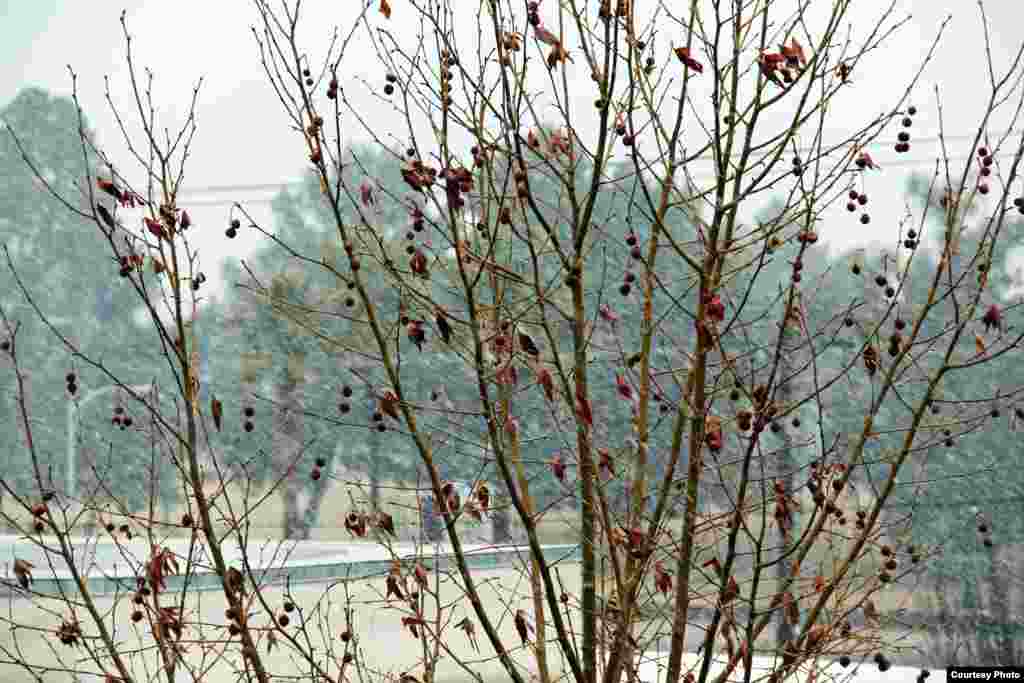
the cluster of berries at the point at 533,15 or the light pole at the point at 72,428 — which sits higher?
the light pole at the point at 72,428

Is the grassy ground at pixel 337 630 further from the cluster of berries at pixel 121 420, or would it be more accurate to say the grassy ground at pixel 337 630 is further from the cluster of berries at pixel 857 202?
the cluster of berries at pixel 857 202

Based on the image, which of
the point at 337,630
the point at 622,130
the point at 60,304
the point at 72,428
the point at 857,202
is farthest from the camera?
the point at 60,304

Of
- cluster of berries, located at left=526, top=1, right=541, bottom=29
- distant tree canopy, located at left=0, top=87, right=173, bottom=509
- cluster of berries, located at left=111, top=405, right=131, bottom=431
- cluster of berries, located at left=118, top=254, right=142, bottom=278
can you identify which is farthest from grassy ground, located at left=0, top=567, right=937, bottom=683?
cluster of berries, located at left=526, top=1, right=541, bottom=29

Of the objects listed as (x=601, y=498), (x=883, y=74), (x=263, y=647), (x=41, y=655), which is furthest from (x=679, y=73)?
(x=263, y=647)

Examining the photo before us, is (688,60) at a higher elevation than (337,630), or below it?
below

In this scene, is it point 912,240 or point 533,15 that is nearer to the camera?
point 533,15

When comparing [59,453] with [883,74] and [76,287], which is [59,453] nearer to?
[76,287]

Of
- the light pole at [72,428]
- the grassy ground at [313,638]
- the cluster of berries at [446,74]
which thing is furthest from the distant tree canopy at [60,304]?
the cluster of berries at [446,74]

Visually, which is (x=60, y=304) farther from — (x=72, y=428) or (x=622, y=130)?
(x=622, y=130)

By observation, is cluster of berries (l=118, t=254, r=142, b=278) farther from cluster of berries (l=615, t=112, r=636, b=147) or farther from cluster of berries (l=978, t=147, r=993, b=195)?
cluster of berries (l=978, t=147, r=993, b=195)

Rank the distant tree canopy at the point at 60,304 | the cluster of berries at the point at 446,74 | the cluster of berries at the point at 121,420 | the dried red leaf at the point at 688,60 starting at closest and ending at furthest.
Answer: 1. the dried red leaf at the point at 688,60
2. the cluster of berries at the point at 446,74
3. the cluster of berries at the point at 121,420
4. the distant tree canopy at the point at 60,304

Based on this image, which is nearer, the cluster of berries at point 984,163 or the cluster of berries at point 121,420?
the cluster of berries at point 984,163

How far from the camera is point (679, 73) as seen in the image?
3.84 feet

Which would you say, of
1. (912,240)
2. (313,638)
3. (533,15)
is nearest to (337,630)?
(313,638)
